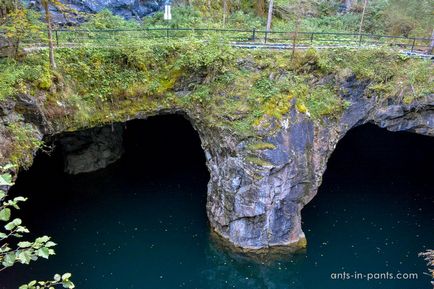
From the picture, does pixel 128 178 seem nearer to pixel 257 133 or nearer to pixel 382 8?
pixel 257 133

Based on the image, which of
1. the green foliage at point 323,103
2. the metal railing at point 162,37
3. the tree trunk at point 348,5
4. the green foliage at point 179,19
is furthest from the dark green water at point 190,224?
the tree trunk at point 348,5

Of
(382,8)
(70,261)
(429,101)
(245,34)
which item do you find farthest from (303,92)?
(382,8)

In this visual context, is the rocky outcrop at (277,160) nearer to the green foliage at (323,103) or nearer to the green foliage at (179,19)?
the green foliage at (323,103)

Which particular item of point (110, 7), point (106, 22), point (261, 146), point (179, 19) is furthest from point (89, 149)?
point (261, 146)

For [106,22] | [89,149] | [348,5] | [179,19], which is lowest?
[89,149]

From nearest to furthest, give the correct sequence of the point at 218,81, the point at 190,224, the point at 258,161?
1. the point at 258,161
2. the point at 218,81
3. the point at 190,224

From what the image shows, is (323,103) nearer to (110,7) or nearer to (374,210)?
(374,210)
